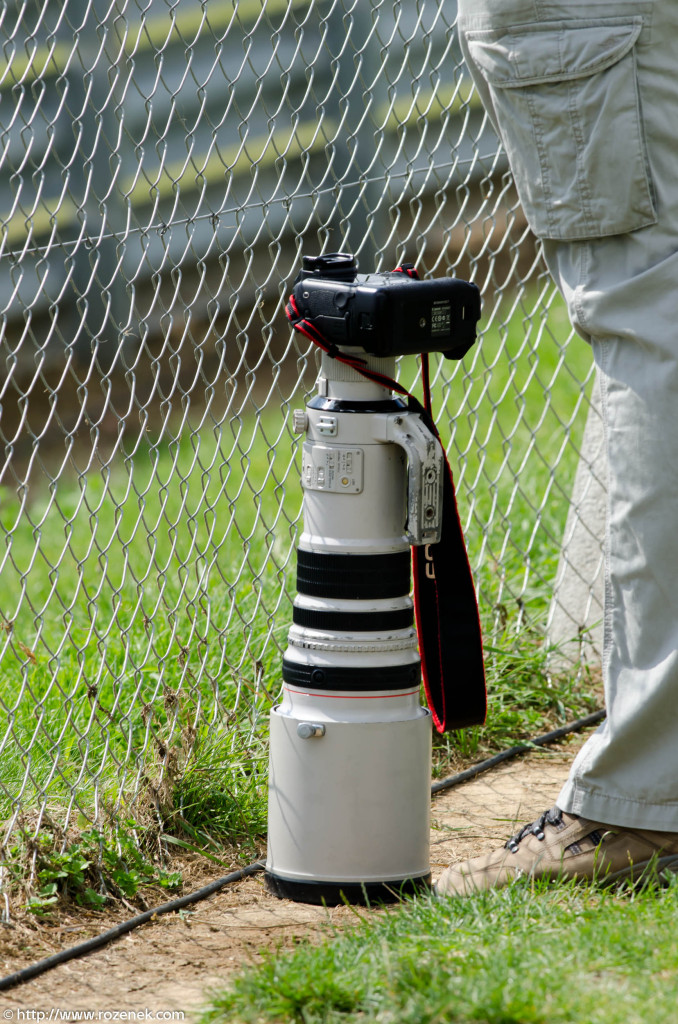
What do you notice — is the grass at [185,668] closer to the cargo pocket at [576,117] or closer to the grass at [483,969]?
the grass at [483,969]

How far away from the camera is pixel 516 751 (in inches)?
130

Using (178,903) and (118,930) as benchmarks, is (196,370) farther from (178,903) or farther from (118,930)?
(118,930)

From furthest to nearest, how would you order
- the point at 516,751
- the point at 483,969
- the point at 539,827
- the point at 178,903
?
the point at 516,751, the point at 178,903, the point at 539,827, the point at 483,969

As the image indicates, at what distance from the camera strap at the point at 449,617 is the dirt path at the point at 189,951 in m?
0.43

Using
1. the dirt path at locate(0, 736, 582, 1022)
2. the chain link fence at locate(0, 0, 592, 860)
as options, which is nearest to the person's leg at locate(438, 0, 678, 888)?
the dirt path at locate(0, 736, 582, 1022)

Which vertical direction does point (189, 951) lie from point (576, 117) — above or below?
below

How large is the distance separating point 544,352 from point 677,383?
15.9ft

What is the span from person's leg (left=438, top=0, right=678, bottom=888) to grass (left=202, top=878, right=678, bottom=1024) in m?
0.29

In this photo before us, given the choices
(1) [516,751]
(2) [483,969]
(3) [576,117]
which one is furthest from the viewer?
(1) [516,751]

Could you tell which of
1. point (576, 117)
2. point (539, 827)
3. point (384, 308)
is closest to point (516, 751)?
point (539, 827)

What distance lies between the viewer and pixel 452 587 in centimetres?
246

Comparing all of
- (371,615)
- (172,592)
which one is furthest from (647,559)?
(172,592)

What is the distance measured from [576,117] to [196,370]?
262 cm

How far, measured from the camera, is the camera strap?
2.45 m
